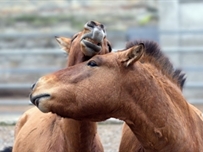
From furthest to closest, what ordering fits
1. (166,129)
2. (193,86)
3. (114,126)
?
1. (193,86)
2. (114,126)
3. (166,129)

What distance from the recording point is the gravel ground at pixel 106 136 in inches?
328

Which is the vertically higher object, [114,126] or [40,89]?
[40,89]

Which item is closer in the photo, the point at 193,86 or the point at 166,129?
the point at 166,129

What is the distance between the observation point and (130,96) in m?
4.68

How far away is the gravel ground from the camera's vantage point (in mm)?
8328

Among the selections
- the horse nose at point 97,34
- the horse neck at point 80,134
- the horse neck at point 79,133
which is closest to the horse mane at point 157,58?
the horse nose at point 97,34

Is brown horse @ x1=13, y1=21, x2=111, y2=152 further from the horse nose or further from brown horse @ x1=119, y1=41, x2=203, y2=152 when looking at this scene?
brown horse @ x1=119, y1=41, x2=203, y2=152

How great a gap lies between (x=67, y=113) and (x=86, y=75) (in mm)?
306

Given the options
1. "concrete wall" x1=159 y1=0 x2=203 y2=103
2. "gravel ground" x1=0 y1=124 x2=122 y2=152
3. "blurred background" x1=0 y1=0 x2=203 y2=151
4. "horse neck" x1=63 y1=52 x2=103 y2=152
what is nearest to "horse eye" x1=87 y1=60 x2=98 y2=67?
"horse neck" x1=63 y1=52 x2=103 y2=152

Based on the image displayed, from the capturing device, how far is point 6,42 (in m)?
16.2

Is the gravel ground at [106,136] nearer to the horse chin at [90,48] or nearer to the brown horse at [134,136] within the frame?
the brown horse at [134,136]

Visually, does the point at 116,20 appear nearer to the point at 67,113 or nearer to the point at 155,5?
the point at 155,5

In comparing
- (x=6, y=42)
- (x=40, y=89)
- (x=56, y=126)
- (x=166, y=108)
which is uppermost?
(x=40, y=89)

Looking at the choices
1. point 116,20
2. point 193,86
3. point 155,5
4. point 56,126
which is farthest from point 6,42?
point 56,126
